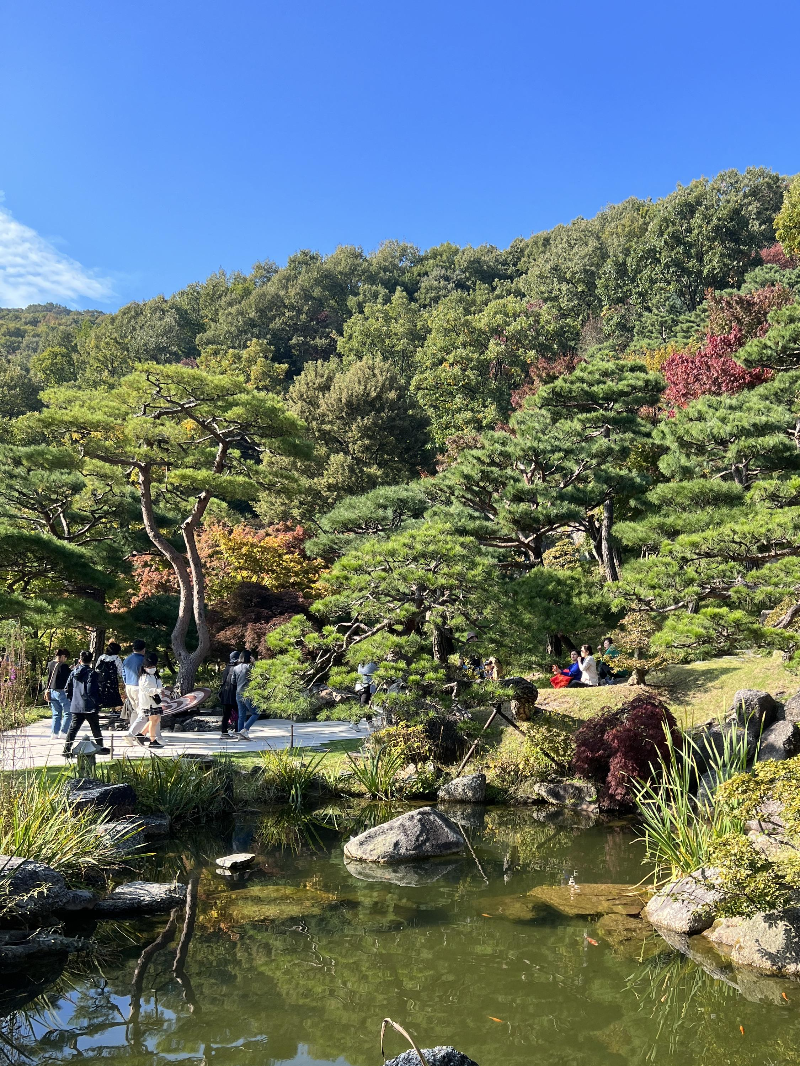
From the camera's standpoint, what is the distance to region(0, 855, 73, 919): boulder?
4.77 meters

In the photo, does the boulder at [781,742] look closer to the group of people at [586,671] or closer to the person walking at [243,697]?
the group of people at [586,671]

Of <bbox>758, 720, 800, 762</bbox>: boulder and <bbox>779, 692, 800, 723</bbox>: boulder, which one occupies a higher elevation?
<bbox>779, 692, 800, 723</bbox>: boulder

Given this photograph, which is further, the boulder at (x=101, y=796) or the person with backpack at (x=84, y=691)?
the person with backpack at (x=84, y=691)

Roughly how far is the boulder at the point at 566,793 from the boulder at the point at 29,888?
5.15 metres

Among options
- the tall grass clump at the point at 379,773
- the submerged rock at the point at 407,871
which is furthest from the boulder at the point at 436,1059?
the tall grass clump at the point at 379,773

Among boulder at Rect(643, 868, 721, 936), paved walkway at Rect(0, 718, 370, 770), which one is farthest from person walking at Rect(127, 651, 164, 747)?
boulder at Rect(643, 868, 721, 936)

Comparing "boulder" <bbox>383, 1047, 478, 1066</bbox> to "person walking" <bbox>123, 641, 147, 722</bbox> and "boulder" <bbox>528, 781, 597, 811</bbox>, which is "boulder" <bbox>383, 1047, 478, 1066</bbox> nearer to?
"boulder" <bbox>528, 781, 597, 811</bbox>

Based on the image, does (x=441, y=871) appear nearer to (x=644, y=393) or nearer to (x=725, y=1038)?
(x=725, y=1038)

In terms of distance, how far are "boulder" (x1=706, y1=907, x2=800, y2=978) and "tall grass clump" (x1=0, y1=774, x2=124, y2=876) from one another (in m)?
4.43

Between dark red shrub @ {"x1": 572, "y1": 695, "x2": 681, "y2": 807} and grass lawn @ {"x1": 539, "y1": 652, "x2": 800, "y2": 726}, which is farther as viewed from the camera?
grass lawn @ {"x1": 539, "y1": 652, "x2": 800, "y2": 726}

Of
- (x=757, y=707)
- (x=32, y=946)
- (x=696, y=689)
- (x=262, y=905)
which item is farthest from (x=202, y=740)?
(x=757, y=707)

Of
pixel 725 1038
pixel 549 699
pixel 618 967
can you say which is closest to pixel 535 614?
pixel 549 699

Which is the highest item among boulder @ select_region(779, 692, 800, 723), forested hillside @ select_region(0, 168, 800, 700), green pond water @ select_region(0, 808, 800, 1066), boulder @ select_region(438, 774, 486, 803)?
forested hillside @ select_region(0, 168, 800, 700)

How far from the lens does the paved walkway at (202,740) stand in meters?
9.20
